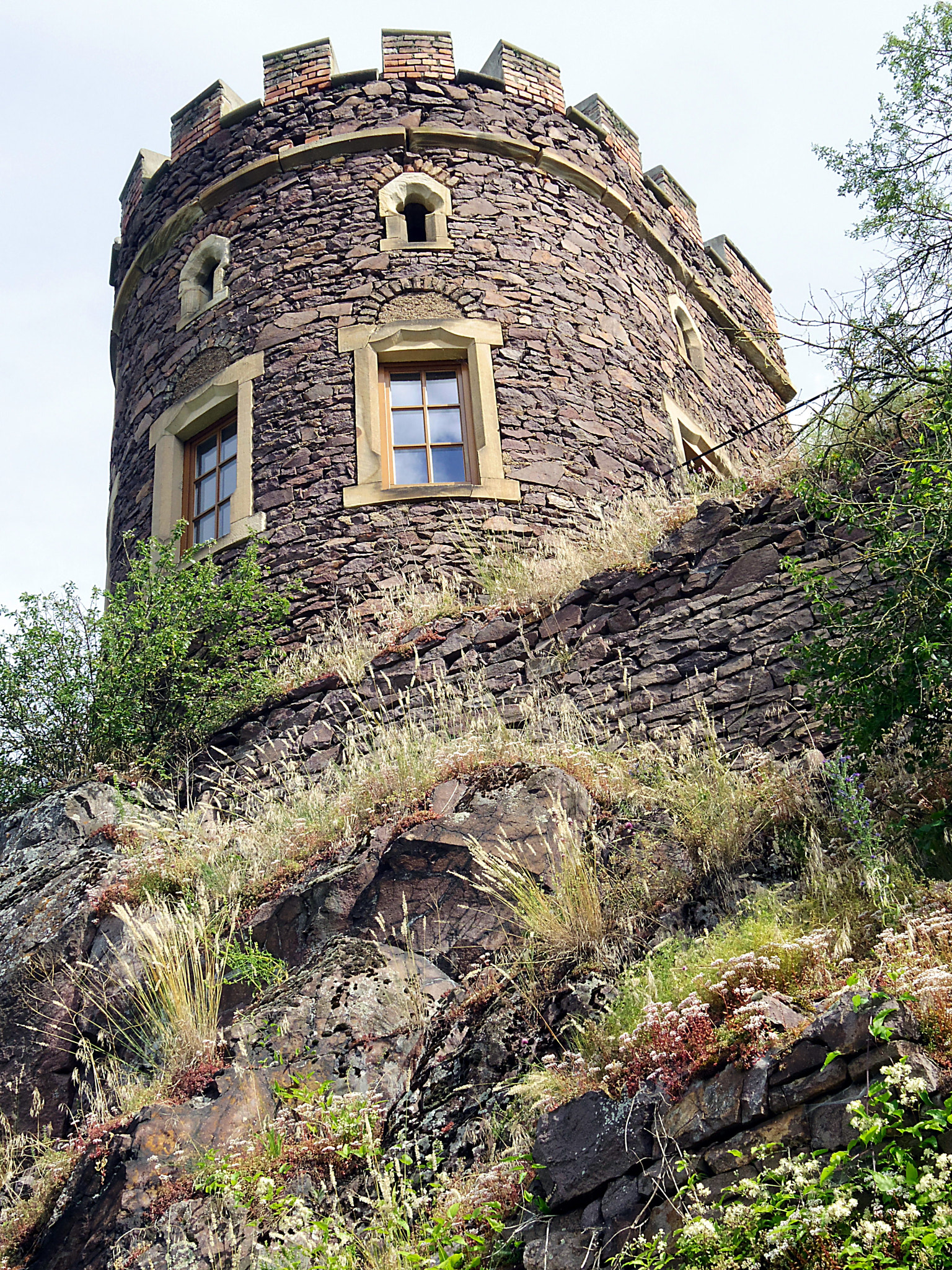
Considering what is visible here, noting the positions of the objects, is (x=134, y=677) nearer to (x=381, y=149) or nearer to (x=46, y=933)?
(x=46, y=933)

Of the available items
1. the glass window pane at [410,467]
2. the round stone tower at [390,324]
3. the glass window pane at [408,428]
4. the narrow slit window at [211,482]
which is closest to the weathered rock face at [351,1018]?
the round stone tower at [390,324]

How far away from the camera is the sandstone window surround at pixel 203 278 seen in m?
11.4

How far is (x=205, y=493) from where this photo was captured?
1084 centimetres

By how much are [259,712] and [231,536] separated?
6.47 feet

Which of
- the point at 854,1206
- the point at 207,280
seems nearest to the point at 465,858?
the point at 854,1206

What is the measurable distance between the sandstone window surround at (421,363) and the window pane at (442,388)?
0.38 ft

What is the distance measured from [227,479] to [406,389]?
5.68 ft

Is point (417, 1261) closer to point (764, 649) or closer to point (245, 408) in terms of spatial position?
point (764, 649)

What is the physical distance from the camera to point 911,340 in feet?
19.4

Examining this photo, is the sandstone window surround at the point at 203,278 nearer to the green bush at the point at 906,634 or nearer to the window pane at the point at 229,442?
the window pane at the point at 229,442

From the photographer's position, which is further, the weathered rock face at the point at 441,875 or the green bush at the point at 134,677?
the green bush at the point at 134,677

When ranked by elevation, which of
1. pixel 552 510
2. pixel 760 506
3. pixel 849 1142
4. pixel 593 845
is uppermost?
pixel 552 510

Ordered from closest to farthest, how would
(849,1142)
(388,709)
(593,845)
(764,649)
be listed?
(849,1142) < (593,845) < (764,649) < (388,709)

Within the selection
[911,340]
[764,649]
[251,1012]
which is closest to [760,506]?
[764,649]
